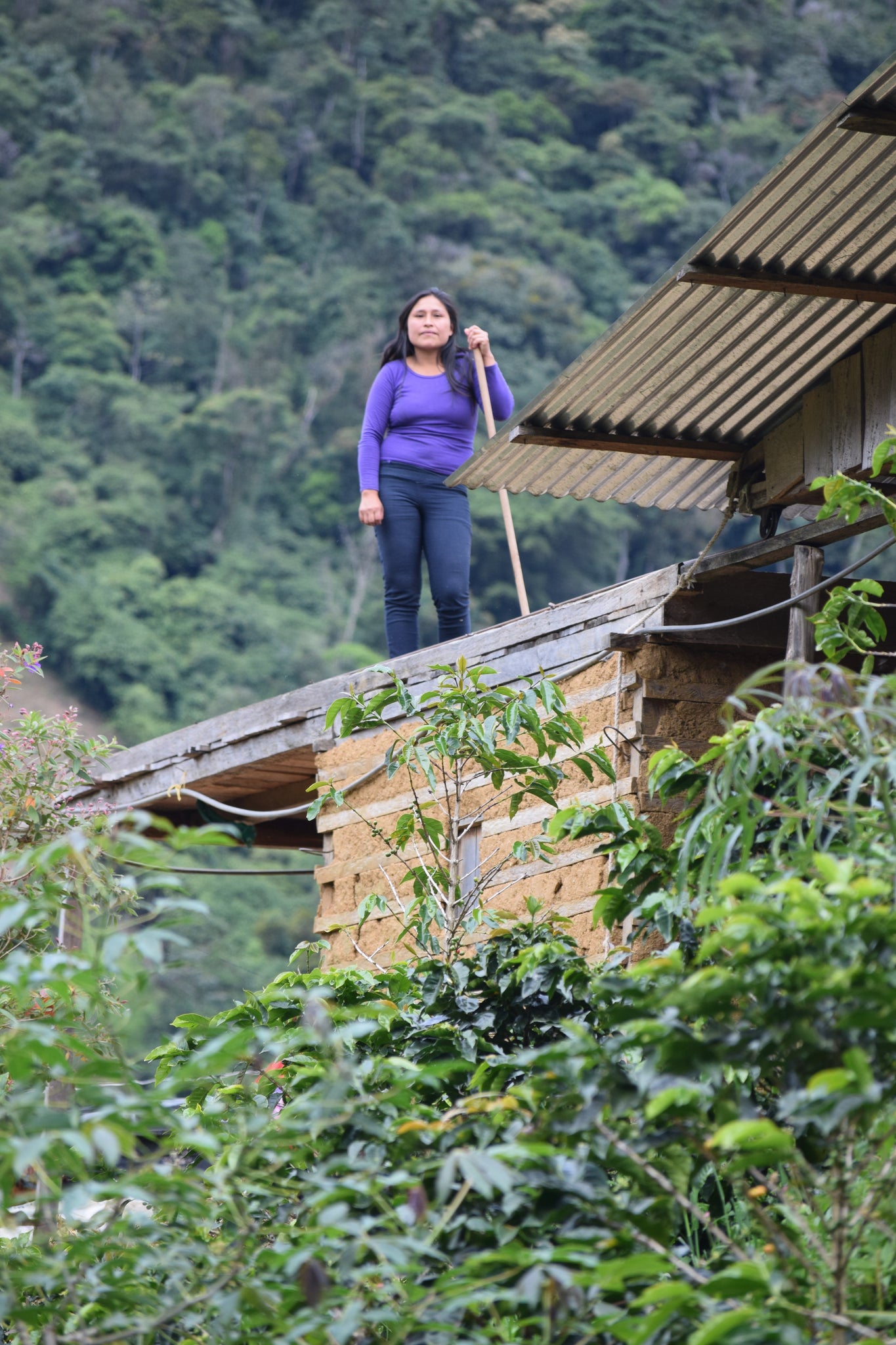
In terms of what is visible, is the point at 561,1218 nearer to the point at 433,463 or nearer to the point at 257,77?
the point at 433,463

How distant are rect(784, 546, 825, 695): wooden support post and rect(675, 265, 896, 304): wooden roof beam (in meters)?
0.88

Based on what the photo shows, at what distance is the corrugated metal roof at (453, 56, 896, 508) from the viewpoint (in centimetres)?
510

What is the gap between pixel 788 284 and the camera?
544 cm

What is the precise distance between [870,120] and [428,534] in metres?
3.41

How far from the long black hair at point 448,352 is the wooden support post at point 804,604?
7.20 feet

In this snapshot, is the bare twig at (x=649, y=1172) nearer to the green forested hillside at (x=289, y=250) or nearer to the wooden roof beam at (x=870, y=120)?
the wooden roof beam at (x=870, y=120)

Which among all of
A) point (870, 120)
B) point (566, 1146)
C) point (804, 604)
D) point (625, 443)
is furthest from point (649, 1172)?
point (625, 443)

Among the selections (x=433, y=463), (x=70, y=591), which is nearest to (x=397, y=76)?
(x=70, y=591)

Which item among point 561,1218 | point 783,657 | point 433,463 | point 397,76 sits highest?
point 397,76

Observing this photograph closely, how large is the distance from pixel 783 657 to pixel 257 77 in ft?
206

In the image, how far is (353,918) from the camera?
7.75 metres

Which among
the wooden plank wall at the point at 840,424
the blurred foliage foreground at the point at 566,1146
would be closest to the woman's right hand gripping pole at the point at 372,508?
the wooden plank wall at the point at 840,424

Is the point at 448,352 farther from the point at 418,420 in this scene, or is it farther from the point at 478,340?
the point at 418,420

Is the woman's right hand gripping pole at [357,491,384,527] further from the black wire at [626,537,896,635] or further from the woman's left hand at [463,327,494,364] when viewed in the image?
the black wire at [626,537,896,635]
